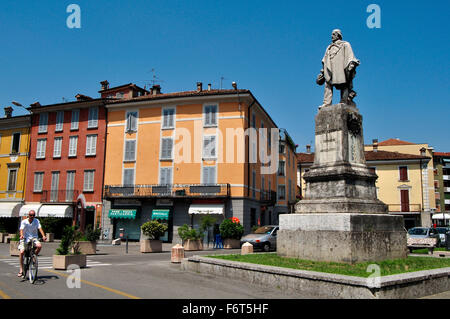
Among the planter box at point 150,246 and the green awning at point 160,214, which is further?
the green awning at point 160,214

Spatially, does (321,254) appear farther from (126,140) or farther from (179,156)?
(126,140)

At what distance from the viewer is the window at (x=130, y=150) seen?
33312mm

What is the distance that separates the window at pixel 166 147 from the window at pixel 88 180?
6.95 meters

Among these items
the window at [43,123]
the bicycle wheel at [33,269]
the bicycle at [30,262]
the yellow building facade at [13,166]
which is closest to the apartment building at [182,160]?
the window at [43,123]

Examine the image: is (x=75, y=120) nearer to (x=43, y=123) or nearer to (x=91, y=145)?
(x=91, y=145)

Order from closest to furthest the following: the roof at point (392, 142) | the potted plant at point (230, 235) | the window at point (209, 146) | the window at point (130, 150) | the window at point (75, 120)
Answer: the potted plant at point (230, 235) → the window at point (209, 146) → the window at point (130, 150) → the window at point (75, 120) → the roof at point (392, 142)

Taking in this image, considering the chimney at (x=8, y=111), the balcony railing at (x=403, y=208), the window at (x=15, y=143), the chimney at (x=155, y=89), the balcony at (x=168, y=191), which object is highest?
the chimney at (x=155, y=89)

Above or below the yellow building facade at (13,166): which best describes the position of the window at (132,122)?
above

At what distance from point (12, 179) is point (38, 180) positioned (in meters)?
3.57

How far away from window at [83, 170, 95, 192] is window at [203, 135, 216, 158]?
34.8 ft

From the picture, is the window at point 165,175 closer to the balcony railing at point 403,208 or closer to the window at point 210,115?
the window at point 210,115

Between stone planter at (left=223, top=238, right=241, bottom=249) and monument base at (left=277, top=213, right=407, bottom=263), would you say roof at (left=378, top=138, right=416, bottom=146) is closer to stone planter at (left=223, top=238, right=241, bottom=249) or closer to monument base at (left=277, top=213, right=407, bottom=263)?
stone planter at (left=223, top=238, right=241, bottom=249)

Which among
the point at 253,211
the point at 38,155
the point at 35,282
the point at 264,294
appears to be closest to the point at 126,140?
the point at 38,155
